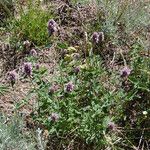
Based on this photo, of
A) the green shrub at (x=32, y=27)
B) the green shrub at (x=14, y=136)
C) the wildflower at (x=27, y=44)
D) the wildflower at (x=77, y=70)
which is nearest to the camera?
the green shrub at (x=14, y=136)

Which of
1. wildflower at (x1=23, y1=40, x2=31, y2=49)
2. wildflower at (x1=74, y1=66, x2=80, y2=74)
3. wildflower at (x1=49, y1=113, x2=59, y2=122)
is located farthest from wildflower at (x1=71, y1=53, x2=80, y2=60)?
wildflower at (x1=49, y1=113, x2=59, y2=122)

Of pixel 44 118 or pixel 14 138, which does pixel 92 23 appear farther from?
pixel 14 138

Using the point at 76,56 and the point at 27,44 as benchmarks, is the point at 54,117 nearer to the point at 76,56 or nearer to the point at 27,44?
the point at 76,56

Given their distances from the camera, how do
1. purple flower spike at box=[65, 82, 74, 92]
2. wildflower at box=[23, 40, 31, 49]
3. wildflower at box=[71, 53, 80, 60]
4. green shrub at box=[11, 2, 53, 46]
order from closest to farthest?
purple flower spike at box=[65, 82, 74, 92] → wildflower at box=[71, 53, 80, 60] → wildflower at box=[23, 40, 31, 49] → green shrub at box=[11, 2, 53, 46]

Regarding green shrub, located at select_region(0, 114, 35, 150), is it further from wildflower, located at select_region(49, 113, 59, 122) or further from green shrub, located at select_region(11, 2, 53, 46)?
green shrub, located at select_region(11, 2, 53, 46)

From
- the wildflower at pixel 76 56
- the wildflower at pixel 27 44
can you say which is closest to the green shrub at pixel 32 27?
the wildflower at pixel 27 44

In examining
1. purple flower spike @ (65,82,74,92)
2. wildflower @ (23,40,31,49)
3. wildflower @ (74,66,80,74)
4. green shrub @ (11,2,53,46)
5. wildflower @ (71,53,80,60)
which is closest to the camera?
purple flower spike @ (65,82,74,92)

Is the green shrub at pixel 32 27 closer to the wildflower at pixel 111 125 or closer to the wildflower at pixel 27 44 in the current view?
the wildflower at pixel 27 44

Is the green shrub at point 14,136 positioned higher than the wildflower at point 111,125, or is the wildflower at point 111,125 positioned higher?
the green shrub at point 14,136

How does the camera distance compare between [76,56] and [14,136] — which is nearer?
[14,136]

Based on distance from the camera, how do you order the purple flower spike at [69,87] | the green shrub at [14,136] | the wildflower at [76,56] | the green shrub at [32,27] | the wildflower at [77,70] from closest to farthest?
the green shrub at [14,136]
the purple flower spike at [69,87]
the wildflower at [77,70]
the wildflower at [76,56]
the green shrub at [32,27]

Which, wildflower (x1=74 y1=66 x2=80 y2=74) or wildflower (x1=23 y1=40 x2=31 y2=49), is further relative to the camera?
wildflower (x1=23 y1=40 x2=31 y2=49)

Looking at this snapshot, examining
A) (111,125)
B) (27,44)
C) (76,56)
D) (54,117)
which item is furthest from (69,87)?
(27,44)

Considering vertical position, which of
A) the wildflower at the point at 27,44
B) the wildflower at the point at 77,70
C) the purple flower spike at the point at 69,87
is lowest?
the purple flower spike at the point at 69,87
